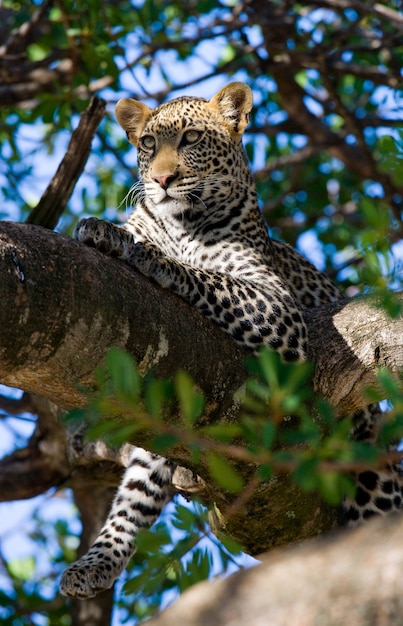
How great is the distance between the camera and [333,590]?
175 centimetres

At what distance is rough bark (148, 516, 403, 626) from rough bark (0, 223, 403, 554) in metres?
1.98

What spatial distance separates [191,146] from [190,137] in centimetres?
11

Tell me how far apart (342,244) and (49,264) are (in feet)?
21.3

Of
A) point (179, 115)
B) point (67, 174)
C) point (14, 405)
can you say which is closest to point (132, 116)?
point (179, 115)

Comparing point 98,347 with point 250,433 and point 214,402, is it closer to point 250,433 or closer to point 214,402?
point 214,402

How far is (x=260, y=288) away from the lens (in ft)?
19.2

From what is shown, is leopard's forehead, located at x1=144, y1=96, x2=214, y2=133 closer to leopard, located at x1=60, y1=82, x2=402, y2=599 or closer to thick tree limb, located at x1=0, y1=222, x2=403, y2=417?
leopard, located at x1=60, y1=82, x2=402, y2=599

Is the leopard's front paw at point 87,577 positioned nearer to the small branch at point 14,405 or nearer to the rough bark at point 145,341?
the rough bark at point 145,341

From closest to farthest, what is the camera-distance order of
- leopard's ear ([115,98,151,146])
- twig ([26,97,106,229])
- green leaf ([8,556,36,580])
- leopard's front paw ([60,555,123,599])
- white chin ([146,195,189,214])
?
leopard's front paw ([60,555,123,599]) < twig ([26,97,106,229]) < white chin ([146,195,189,214]) < leopard's ear ([115,98,151,146]) < green leaf ([8,556,36,580])

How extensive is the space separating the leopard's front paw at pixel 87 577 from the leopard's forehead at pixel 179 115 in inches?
116

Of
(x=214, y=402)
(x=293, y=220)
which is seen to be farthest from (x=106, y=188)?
(x=214, y=402)

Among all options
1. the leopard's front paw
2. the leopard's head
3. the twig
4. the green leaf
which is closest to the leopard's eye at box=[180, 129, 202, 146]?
the leopard's head

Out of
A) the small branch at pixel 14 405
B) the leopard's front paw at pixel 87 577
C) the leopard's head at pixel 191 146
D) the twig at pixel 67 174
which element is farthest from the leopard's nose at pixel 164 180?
the leopard's front paw at pixel 87 577

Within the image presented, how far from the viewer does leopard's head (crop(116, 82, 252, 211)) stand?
625 cm
